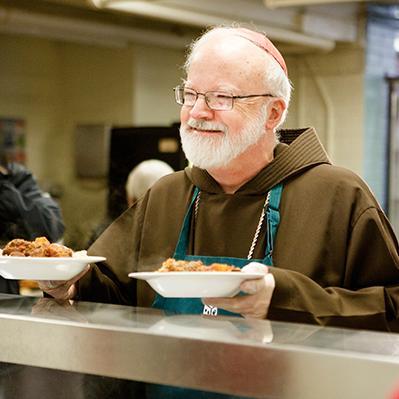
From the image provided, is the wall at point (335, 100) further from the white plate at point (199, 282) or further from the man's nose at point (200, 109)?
the white plate at point (199, 282)

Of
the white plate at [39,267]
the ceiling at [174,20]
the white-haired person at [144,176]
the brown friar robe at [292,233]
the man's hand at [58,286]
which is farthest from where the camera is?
the ceiling at [174,20]

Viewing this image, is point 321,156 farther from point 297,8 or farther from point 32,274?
point 297,8

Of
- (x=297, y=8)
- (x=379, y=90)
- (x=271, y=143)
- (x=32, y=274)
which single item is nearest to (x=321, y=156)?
(x=271, y=143)

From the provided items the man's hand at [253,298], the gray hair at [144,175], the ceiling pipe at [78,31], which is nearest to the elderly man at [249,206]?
the man's hand at [253,298]

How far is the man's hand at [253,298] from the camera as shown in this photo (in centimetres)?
145

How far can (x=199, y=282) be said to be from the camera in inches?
55.2

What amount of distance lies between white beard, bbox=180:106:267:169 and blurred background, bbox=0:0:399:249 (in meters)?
4.48

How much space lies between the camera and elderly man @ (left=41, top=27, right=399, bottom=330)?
183cm

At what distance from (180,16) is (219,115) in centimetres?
389

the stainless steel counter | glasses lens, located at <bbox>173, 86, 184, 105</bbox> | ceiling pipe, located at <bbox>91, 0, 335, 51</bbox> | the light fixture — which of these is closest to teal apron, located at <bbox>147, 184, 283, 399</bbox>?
glasses lens, located at <bbox>173, 86, 184, 105</bbox>

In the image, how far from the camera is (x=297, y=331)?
121 cm

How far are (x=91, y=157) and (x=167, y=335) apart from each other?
21.0ft

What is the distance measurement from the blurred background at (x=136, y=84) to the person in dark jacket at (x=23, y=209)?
2.89 m

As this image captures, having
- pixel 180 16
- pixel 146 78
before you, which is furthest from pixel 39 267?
pixel 146 78
